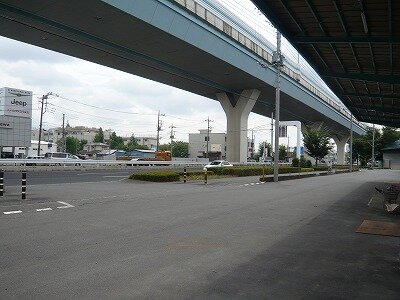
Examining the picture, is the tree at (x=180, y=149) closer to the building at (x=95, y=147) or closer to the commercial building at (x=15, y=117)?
the building at (x=95, y=147)

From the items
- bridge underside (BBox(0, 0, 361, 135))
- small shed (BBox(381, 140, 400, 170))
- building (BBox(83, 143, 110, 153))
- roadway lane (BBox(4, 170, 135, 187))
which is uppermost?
bridge underside (BBox(0, 0, 361, 135))

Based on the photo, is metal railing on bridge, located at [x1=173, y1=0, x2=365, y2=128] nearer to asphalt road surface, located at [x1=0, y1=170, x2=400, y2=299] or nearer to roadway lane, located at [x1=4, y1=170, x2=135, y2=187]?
roadway lane, located at [x1=4, y1=170, x2=135, y2=187]

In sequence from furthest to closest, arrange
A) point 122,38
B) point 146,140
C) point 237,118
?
point 146,140 < point 237,118 < point 122,38

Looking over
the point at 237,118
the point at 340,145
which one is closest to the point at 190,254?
the point at 237,118

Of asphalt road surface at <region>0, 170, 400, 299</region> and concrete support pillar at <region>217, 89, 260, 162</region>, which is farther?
concrete support pillar at <region>217, 89, 260, 162</region>

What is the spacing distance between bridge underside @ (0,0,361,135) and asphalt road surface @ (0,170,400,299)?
53.1ft

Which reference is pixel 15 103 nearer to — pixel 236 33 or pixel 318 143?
pixel 236 33

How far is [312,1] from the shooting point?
11227 mm

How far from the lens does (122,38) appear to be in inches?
1142

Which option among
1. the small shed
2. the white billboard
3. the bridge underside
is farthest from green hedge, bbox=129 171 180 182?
the small shed

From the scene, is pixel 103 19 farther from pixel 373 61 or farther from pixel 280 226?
pixel 280 226

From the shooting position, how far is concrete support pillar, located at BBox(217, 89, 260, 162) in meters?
48.8

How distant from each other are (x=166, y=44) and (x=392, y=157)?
6899cm

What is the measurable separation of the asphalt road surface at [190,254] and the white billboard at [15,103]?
50014 millimetres
